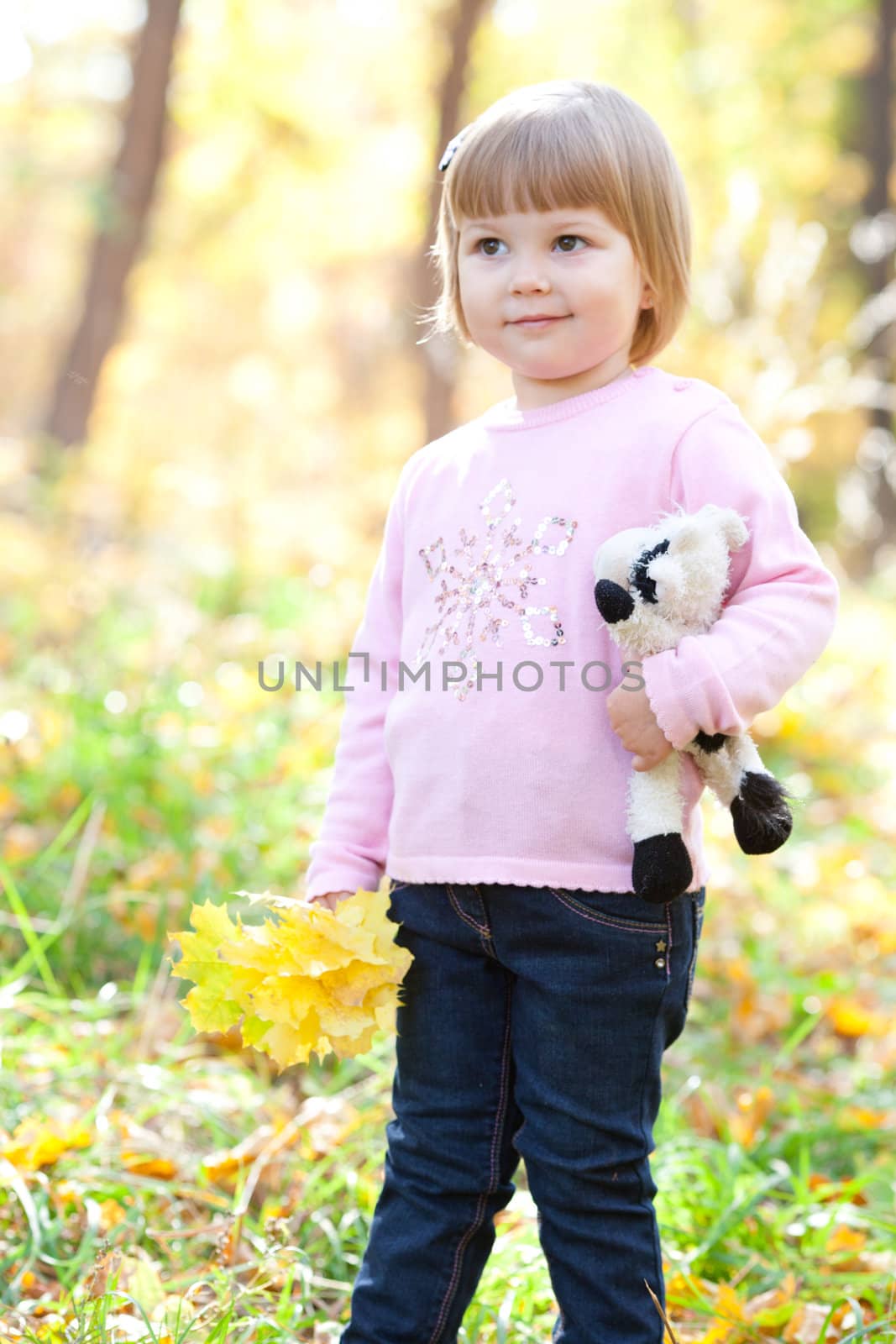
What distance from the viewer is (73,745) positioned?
12.2 ft

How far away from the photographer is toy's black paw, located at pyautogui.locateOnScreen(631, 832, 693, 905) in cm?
152

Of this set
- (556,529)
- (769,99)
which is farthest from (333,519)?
(556,529)

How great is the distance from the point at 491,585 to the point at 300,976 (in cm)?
58

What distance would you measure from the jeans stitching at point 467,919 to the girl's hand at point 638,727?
32 cm

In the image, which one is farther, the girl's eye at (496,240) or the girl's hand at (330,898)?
the girl's hand at (330,898)

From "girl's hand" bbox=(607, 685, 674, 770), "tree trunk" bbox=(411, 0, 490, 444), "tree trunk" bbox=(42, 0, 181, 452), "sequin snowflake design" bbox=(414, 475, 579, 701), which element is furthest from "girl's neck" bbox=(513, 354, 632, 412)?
"tree trunk" bbox=(42, 0, 181, 452)

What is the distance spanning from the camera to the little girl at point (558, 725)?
63.3 inches

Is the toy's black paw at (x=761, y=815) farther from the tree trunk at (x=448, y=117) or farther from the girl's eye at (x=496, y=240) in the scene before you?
the tree trunk at (x=448, y=117)

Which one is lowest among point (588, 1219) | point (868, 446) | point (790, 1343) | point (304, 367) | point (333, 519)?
point (790, 1343)

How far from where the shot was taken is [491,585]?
170 centimetres

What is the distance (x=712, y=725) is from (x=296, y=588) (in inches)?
174

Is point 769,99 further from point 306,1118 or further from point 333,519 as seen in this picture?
point 306,1118

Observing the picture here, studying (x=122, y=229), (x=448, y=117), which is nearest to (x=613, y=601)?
(x=448, y=117)

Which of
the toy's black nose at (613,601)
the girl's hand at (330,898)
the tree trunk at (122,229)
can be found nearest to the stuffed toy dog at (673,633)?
the toy's black nose at (613,601)
